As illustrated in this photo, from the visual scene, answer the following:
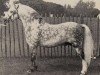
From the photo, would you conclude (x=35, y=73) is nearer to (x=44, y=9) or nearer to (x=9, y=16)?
(x=9, y=16)

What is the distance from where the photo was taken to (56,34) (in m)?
12.0

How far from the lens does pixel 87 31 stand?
11.9m

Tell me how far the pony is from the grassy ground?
576 millimetres

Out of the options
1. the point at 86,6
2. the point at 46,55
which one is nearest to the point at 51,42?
the point at 46,55

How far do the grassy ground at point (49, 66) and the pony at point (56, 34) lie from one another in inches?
22.7

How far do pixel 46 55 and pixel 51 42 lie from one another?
3999 mm

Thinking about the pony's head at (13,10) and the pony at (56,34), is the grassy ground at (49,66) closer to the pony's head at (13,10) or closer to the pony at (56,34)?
the pony at (56,34)

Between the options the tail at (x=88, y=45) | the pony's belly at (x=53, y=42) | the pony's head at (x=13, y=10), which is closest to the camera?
the tail at (x=88, y=45)

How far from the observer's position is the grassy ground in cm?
1237

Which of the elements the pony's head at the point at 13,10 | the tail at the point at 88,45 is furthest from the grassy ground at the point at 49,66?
the pony's head at the point at 13,10

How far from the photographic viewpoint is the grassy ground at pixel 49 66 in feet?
40.6

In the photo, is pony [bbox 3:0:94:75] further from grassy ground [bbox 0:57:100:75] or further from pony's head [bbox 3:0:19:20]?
grassy ground [bbox 0:57:100:75]

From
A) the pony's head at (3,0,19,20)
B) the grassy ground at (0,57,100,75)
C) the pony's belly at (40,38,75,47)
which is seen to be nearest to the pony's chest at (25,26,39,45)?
the pony's belly at (40,38,75,47)

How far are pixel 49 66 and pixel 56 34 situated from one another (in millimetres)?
1958
